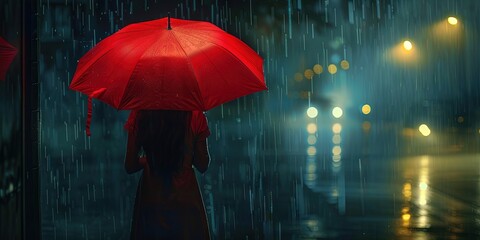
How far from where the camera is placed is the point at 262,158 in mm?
21047

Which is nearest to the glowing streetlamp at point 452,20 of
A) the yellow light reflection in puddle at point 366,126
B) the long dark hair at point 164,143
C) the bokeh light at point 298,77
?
the yellow light reflection in puddle at point 366,126

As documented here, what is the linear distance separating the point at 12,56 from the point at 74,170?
13.0 metres

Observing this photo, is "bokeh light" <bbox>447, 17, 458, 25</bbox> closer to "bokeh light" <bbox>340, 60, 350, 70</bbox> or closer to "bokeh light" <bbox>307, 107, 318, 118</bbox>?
"bokeh light" <bbox>307, 107, 318, 118</bbox>

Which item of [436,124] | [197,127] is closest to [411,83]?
[436,124]

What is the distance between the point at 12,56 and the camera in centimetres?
484

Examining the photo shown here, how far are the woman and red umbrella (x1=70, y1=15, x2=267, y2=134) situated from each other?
0.11m

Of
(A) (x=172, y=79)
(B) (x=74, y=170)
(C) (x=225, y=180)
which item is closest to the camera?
(A) (x=172, y=79)

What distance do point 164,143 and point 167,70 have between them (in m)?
0.42

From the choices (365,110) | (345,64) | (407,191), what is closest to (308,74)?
(345,64)

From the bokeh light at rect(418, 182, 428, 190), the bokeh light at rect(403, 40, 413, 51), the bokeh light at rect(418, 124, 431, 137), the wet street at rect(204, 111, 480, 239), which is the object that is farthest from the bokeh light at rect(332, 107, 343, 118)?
the bokeh light at rect(418, 182, 428, 190)

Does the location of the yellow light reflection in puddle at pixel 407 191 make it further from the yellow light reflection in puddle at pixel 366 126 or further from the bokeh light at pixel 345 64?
the bokeh light at pixel 345 64

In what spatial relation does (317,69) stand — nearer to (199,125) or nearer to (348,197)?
(348,197)

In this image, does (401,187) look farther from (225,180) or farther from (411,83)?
(411,83)

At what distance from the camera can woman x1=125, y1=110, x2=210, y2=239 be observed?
468 cm
